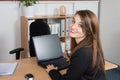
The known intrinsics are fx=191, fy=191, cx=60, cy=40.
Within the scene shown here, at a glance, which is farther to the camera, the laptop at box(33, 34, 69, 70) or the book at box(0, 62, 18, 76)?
the laptop at box(33, 34, 69, 70)

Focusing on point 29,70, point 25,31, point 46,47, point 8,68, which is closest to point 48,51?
point 46,47

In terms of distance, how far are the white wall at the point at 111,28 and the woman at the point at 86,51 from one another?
88.4 inches

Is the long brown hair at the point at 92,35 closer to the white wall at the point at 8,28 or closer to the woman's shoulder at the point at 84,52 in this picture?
the woman's shoulder at the point at 84,52

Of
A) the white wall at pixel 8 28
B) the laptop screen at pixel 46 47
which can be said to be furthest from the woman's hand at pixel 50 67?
the white wall at pixel 8 28

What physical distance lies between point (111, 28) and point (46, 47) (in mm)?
2066

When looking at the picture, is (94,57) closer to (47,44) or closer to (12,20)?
(47,44)

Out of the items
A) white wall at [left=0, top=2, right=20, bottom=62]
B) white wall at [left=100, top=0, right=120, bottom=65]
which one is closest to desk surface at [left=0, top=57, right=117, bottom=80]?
white wall at [left=0, top=2, right=20, bottom=62]

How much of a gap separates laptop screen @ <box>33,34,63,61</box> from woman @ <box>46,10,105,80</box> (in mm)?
554

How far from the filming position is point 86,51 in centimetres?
138

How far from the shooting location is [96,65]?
1424mm

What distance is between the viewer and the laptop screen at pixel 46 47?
6.46 feet

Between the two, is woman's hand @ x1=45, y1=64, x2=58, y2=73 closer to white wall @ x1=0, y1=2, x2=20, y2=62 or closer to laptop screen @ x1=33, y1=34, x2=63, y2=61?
laptop screen @ x1=33, y1=34, x2=63, y2=61

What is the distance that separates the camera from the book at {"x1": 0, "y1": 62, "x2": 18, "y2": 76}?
1.70m

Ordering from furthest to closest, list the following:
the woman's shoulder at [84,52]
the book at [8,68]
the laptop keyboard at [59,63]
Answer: the laptop keyboard at [59,63] < the book at [8,68] < the woman's shoulder at [84,52]
